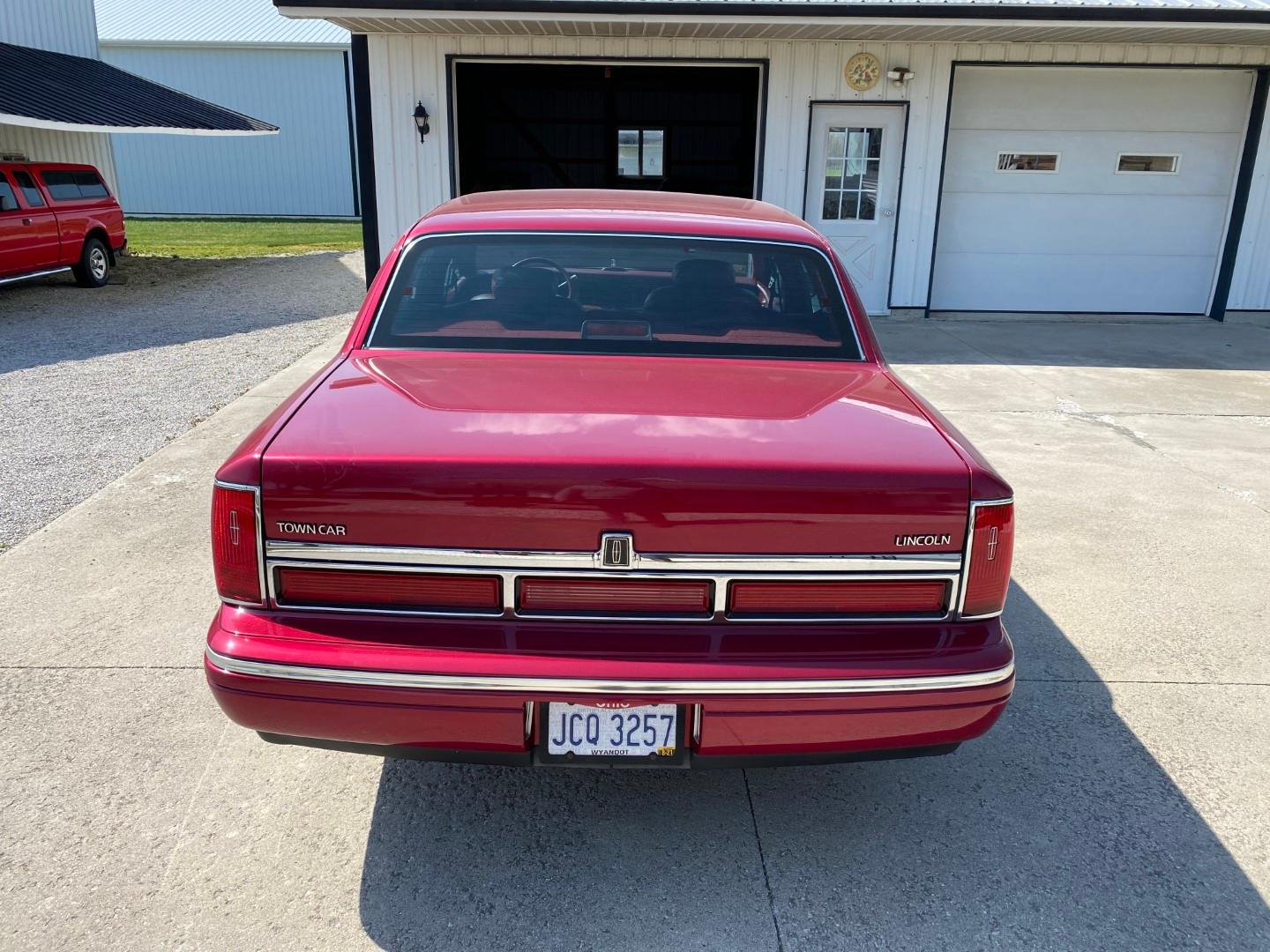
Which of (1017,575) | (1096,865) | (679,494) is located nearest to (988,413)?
(1017,575)

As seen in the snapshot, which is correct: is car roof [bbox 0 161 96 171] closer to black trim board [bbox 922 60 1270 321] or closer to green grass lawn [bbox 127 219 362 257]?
green grass lawn [bbox 127 219 362 257]

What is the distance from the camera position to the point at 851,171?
36.0ft

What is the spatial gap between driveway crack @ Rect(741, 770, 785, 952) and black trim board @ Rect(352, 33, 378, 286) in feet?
28.3

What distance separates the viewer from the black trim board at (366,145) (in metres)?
10.3

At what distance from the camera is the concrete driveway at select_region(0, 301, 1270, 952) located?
8.13 ft

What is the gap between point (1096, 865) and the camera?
271 cm

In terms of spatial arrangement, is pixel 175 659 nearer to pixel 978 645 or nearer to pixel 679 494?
pixel 679 494

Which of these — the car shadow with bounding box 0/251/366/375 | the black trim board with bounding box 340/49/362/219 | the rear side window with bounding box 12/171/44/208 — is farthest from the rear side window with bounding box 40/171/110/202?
the black trim board with bounding box 340/49/362/219

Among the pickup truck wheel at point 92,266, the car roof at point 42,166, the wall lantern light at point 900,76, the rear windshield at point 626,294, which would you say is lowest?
the pickup truck wheel at point 92,266

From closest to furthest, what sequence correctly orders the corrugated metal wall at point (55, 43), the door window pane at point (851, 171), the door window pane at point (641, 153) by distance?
the door window pane at point (851, 171) → the corrugated metal wall at point (55, 43) → the door window pane at point (641, 153)

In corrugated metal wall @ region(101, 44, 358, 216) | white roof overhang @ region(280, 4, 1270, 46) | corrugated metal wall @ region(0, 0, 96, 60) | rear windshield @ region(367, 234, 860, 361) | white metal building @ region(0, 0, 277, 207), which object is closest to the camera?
rear windshield @ region(367, 234, 860, 361)

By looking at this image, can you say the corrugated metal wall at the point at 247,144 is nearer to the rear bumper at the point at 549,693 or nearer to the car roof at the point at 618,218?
the car roof at the point at 618,218

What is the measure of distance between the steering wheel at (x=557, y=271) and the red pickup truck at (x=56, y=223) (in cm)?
1100

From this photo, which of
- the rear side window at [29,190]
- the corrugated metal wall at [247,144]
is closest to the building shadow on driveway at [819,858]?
the rear side window at [29,190]
